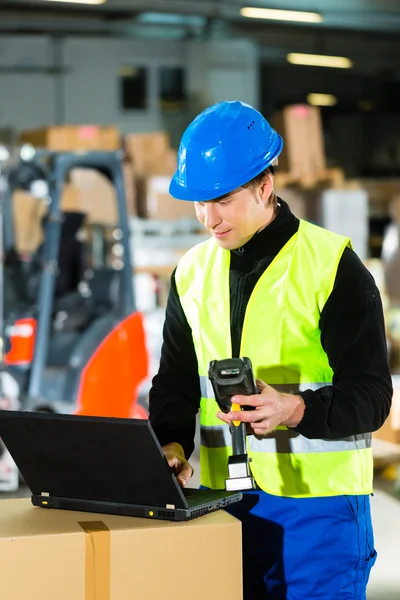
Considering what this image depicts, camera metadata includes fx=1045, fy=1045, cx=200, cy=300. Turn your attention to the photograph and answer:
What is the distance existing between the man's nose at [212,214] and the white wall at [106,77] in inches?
573

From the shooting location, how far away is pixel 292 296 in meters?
2.12

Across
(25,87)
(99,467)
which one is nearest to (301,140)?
(25,87)

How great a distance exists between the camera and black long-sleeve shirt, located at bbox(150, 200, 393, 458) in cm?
199

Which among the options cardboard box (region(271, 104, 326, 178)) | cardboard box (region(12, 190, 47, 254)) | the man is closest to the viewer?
→ the man

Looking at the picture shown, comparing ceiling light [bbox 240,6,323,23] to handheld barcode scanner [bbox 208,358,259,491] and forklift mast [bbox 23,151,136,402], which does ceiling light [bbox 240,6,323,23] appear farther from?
handheld barcode scanner [bbox 208,358,259,491]

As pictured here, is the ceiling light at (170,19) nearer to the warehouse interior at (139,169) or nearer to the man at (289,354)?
the warehouse interior at (139,169)

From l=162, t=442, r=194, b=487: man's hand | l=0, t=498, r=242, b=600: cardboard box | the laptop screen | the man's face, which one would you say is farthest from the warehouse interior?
the man's face

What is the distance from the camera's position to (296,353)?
6.95ft

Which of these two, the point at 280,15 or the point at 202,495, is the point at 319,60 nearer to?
the point at 280,15

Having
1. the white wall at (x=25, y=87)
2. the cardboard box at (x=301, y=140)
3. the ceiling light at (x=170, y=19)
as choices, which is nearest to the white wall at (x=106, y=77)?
the white wall at (x=25, y=87)

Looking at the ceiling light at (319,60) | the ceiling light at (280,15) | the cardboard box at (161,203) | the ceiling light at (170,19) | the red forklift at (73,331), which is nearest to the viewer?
the red forklift at (73,331)

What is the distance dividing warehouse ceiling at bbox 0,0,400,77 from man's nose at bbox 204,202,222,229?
13.2 meters

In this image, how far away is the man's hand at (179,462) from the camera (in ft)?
6.98

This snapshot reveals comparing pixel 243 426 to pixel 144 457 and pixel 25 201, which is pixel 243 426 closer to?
pixel 144 457
